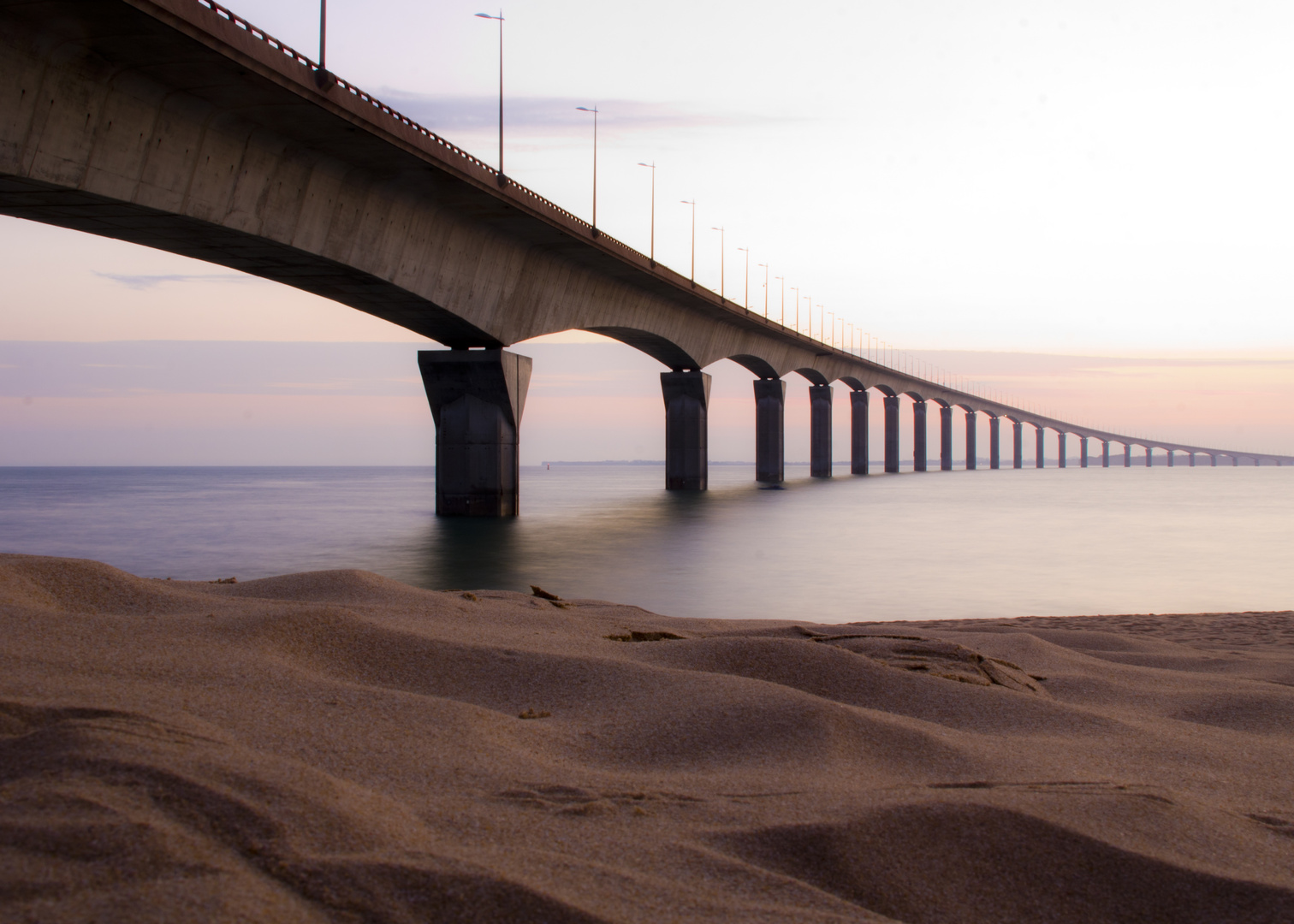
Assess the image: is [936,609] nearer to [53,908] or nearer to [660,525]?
[53,908]

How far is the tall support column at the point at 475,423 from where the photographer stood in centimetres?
3039

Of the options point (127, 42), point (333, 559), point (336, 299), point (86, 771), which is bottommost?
point (333, 559)

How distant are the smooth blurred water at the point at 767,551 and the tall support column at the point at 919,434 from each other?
7105 cm

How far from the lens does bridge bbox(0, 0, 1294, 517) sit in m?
14.0

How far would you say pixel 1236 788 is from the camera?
4.16 metres

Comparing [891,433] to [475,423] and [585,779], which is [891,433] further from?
[585,779]

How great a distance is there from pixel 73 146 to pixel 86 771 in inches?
579

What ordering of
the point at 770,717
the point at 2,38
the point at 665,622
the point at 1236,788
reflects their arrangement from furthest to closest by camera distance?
the point at 2,38 → the point at 665,622 → the point at 770,717 → the point at 1236,788

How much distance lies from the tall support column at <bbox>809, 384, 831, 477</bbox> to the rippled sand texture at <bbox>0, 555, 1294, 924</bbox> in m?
74.1

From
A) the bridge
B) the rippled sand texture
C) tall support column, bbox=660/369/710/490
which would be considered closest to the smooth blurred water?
the bridge

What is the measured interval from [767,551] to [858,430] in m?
71.6

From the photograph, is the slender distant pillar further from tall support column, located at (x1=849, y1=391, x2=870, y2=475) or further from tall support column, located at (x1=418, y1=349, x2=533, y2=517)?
tall support column, located at (x1=418, y1=349, x2=533, y2=517)

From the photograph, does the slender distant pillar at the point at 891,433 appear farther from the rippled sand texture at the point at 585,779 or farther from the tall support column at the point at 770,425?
the rippled sand texture at the point at 585,779

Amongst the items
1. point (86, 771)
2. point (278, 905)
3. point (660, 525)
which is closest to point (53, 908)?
point (278, 905)
